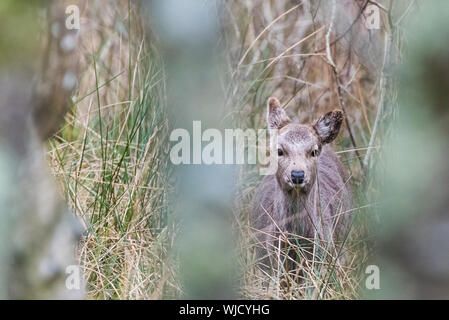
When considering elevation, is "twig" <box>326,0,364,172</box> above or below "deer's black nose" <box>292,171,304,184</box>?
above

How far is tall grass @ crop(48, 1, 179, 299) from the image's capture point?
1471 mm

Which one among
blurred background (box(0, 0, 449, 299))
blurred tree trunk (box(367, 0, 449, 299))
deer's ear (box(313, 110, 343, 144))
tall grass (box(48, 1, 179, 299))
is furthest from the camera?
deer's ear (box(313, 110, 343, 144))

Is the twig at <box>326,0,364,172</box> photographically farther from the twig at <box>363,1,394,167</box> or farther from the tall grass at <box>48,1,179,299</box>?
the tall grass at <box>48,1,179,299</box>

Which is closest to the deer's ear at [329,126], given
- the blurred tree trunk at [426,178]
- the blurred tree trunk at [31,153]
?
the blurred tree trunk at [31,153]

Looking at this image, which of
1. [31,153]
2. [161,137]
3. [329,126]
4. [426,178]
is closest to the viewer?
[426,178]

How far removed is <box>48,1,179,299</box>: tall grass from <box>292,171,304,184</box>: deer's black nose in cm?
38

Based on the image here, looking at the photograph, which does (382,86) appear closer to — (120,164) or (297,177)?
(297,177)

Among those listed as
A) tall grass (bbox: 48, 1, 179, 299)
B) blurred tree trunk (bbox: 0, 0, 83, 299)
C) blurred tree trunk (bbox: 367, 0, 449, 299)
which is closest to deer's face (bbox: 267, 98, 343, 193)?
tall grass (bbox: 48, 1, 179, 299)

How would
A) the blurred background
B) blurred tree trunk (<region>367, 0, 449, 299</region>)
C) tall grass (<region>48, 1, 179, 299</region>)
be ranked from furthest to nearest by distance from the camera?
tall grass (<region>48, 1, 179, 299</region>)
the blurred background
blurred tree trunk (<region>367, 0, 449, 299</region>)

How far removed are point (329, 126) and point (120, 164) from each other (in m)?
0.58

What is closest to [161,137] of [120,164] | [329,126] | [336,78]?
[120,164]

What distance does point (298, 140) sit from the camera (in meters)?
1.67
